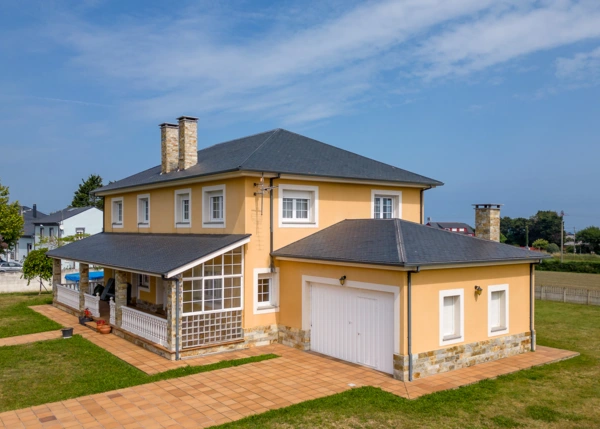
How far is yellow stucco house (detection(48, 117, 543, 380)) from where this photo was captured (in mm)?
11891

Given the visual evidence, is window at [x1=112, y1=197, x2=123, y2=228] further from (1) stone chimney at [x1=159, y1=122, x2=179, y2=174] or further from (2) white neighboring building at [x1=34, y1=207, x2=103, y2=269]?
(2) white neighboring building at [x1=34, y1=207, x2=103, y2=269]

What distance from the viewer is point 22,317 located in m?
19.7

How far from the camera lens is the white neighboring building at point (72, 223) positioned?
46656 millimetres

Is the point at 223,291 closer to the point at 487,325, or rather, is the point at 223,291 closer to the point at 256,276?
the point at 256,276

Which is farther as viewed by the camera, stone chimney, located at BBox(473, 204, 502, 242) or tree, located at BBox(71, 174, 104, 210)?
tree, located at BBox(71, 174, 104, 210)

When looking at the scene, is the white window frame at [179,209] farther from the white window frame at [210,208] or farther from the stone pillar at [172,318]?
the stone pillar at [172,318]

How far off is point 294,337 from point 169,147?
976 cm

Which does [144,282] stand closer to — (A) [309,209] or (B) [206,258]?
(B) [206,258]

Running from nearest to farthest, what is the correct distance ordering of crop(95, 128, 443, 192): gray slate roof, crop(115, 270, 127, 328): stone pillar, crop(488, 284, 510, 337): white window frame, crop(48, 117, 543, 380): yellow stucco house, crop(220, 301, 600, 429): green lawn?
1. crop(220, 301, 600, 429): green lawn
2. crop(48, 117, 543, 380): yellow stucco house
3. crop(488, 284, 510, 337): white window frame
4. crop(95, 128, 443, 192): gray slate roof
5. crop(115, 270, 127, 328): stone pillar

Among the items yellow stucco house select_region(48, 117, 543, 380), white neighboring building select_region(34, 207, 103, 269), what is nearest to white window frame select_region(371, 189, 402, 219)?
yellow stucco house select_region(48, 117, 543, 380)

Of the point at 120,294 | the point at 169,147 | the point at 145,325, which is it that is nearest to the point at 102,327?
the point at 120,294

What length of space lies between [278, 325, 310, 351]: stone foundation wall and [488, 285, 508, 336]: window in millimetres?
5135

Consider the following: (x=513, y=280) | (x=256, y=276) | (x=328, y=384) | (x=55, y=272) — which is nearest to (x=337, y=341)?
(x=328, y=384)

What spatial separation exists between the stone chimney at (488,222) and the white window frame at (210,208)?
8296 mm
